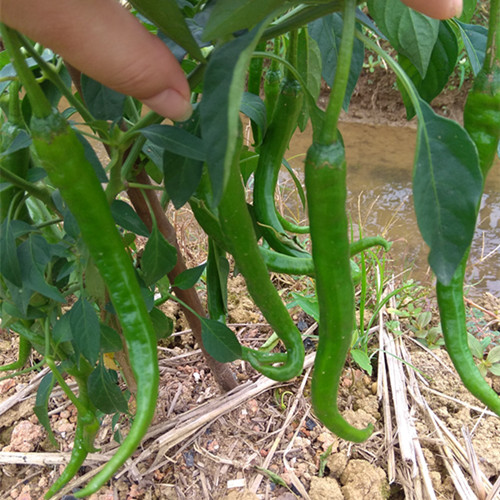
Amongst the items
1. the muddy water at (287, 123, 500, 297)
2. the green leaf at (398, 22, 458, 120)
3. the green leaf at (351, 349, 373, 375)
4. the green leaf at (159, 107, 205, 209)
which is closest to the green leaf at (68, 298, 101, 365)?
the green leaf at (159, 107, 205, 209)

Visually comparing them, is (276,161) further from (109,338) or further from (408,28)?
(109,338)

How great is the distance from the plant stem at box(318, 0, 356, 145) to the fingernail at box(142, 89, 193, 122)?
155mm

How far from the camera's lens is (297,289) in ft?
5.11

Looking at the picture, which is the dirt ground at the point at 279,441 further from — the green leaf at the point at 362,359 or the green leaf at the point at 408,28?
the green leaf at the point at 408,28

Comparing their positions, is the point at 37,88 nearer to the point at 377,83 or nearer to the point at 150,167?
the point at 150,167

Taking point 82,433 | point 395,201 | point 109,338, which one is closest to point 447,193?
point 109,338

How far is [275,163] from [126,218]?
0.23 m

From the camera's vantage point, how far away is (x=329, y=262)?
439 millimetres

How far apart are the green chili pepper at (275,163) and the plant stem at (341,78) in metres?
0.25

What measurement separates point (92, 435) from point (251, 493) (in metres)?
0.34

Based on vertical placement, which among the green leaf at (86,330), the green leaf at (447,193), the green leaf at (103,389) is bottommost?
the green leaf at (103,389)

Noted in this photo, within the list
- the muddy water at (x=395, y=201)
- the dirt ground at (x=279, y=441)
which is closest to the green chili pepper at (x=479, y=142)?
the dirt ground at (x=279, y=441)

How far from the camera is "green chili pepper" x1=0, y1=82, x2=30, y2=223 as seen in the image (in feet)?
1.91

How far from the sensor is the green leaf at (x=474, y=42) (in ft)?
1.82
